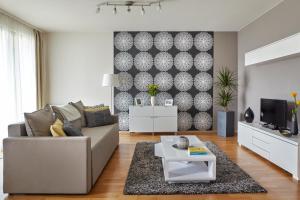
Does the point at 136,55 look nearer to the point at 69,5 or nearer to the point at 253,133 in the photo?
the point at 69,5

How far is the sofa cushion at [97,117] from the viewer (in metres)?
4.29

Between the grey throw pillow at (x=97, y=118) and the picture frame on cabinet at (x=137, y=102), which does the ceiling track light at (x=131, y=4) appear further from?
the picture frame on cabinet at (x=137, y=102)

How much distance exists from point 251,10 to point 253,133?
2294 millimetres

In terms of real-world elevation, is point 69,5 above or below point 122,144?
above

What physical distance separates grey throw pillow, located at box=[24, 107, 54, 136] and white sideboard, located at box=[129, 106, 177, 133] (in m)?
2.95

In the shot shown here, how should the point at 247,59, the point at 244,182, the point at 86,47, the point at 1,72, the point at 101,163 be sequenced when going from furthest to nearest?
the point at 86,47 < the point at 247,59 < the point at 1,72 < the point at 101,163 < the point at 244,182

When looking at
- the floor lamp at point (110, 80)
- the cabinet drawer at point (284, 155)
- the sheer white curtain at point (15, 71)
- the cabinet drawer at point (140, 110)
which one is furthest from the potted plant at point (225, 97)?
the sheer white curtain at point (15, 71)

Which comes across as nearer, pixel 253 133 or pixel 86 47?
pixel 253 133

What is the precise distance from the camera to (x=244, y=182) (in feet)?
9.09

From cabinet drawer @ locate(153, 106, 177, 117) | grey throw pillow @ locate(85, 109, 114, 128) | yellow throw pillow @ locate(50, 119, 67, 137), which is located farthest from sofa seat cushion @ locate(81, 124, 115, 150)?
cabinet drawer @ locate(153, 106, 177, 117)

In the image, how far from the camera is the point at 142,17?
4.85 m

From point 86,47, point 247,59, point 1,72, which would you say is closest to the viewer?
point 1,72

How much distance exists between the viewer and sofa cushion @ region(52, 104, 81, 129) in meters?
3.53

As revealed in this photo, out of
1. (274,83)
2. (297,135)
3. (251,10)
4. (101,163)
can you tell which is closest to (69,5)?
(101,163)
